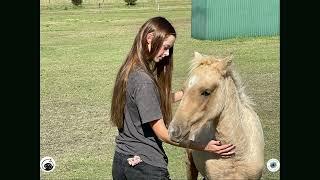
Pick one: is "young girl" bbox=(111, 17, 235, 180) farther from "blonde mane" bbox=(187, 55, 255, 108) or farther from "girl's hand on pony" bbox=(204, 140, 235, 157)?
"blonde mane" bbox=(187, 55, 255, 108)

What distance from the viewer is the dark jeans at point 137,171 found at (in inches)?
93.2

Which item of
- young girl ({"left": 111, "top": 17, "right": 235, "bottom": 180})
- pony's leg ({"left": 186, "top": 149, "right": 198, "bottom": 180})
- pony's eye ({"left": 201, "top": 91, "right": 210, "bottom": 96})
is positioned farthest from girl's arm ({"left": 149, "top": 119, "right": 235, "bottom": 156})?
pony's leg ({"left": 186, "top": 149, "right": 198, "bottom": 180})

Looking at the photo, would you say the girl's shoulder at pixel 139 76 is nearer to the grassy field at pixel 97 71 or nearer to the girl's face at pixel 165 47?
the girl's face at pixel 165 47

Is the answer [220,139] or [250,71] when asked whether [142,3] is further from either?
[220,139]

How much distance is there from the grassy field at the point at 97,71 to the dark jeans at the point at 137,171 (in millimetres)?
958

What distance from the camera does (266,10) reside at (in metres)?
3.25

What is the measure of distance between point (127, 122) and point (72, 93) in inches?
44.2

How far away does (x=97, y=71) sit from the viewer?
3408mm

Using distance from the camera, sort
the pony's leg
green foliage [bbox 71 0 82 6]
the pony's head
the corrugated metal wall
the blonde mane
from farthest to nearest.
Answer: green foliage [bbox 71 0 82 6]
the corrugated metal wall
the pony's leg
the blonde mane
the pony's head

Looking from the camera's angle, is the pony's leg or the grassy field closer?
the pony's leg

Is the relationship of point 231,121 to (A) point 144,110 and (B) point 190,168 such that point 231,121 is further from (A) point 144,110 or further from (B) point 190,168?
(B) point 190,168

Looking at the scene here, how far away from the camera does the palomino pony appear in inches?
85.4
